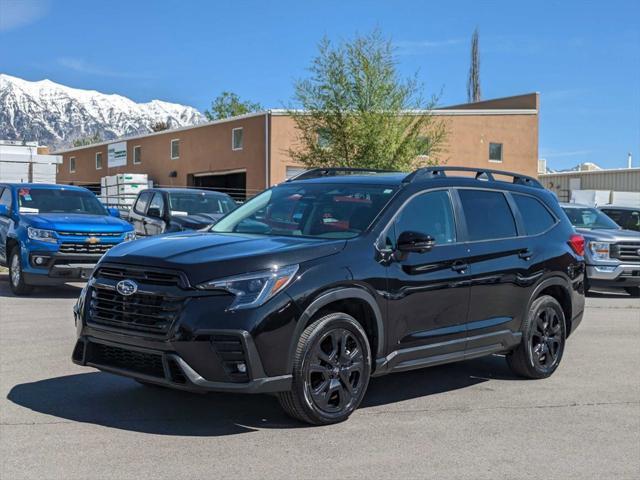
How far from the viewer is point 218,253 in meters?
5.58

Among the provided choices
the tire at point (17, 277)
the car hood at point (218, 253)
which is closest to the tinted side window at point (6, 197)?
the tire at point (17, 277)

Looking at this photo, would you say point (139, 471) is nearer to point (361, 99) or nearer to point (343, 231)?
point (343, 231)

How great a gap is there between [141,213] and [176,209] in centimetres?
137

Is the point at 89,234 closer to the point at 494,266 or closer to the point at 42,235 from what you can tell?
the point at 42,235

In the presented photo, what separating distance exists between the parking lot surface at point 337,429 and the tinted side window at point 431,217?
4.42ft

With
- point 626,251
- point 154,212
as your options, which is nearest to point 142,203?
point 154,212

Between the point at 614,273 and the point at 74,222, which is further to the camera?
the point at 614,273

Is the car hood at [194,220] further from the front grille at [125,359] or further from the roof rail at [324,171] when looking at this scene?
the front grille at [125,359]

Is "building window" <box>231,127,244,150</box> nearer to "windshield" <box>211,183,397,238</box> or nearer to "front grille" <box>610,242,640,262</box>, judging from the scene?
"front grille" <box>610,242,640,262</box>

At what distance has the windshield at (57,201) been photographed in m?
13.7

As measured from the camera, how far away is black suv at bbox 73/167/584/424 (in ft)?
17.4

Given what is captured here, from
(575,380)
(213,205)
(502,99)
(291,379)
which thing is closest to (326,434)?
(291,379)

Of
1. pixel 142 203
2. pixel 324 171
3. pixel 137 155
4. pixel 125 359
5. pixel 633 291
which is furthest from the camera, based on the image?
pixel 137 155

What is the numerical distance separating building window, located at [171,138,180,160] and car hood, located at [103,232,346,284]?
128 feet
